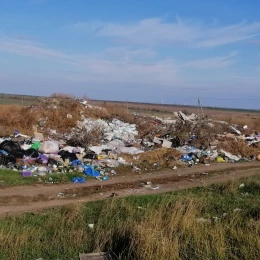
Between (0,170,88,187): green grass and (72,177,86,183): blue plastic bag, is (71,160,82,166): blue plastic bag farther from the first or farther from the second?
(72,177,86,183): blue plastic bag

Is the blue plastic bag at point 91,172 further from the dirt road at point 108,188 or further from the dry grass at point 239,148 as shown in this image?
the dry grass at point 239,148

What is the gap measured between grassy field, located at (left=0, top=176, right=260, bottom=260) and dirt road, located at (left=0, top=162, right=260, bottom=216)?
2.89 ft

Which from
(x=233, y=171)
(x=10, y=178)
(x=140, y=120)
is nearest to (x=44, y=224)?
(x=10, y=178)

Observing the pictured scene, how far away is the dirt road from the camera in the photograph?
350 inches

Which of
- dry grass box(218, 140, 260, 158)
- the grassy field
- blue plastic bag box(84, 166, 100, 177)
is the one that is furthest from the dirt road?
dry grass box(218, 140, 260, 158)

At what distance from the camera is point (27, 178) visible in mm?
10797

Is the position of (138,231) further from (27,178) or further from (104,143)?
(104,143)

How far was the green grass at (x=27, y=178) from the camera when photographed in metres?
10.4

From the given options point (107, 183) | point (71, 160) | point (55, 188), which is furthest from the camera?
point (71, 160)

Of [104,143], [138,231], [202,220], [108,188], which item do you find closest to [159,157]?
[104,143]

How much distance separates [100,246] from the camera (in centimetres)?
588

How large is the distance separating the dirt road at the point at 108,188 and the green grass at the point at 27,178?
333 millimetres

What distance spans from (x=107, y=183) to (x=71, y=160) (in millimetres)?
2535

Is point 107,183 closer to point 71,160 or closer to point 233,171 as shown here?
point 71,160
